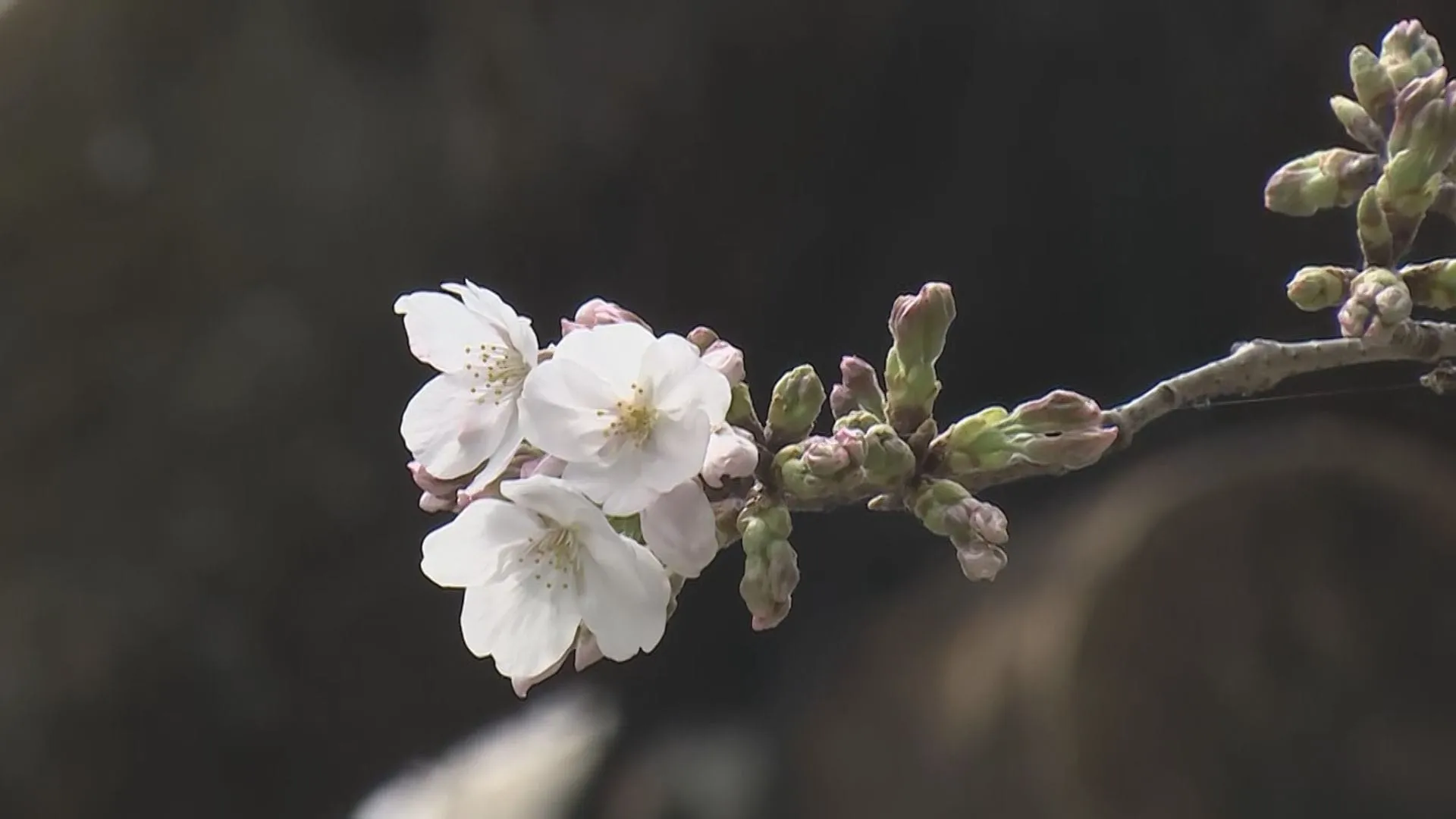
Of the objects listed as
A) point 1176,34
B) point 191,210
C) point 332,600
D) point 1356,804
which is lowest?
point 1356,804

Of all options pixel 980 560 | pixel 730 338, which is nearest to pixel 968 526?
pixel 980 560

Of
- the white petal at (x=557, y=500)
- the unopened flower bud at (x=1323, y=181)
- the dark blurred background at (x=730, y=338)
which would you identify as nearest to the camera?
the white petal at (x=557, y=500)

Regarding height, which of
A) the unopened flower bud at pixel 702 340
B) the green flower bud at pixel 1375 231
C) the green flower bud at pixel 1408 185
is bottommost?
the unopened flower bud at pixel 702 340

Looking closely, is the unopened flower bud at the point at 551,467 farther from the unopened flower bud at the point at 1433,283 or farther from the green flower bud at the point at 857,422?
the unopened flower bud at the point at 1433,283

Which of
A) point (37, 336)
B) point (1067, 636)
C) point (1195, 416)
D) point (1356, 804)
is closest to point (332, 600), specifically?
point (37, 336)

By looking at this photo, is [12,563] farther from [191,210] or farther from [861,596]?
[861,596]

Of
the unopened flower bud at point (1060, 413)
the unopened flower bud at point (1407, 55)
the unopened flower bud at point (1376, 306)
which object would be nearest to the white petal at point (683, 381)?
the unopened flower bud at point (1060, 413)

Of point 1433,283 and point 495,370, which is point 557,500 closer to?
point 495,370
